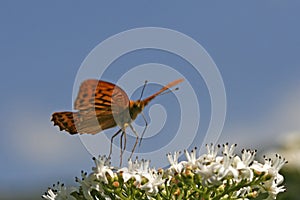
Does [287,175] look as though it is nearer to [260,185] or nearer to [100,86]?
[260,185]

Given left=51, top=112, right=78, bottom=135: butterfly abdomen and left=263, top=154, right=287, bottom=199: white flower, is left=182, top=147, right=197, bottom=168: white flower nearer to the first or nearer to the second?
left=263, top=154, right=287, bottom=199: white flower

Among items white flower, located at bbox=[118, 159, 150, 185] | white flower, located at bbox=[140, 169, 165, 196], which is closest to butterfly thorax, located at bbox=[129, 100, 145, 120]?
→ white flower, located at bbox=[118, 159, 150, 185]

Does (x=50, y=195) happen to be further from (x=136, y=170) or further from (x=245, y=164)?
(x=245, y=164)

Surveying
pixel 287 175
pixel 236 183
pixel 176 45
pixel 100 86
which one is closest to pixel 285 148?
pixel 287 175

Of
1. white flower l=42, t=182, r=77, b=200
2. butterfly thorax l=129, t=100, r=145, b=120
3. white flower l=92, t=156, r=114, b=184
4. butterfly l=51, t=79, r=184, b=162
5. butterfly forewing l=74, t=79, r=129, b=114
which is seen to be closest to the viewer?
butterfly forewing l=74, t=79, r=129, b=114

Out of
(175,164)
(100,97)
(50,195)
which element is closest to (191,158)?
(175,164)

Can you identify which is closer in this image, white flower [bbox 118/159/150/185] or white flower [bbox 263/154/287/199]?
white flower [bbox 118/159/150/185]

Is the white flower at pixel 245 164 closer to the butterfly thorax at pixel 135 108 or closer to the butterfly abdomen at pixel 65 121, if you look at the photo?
the butterfly thorax at pixel 135 108
